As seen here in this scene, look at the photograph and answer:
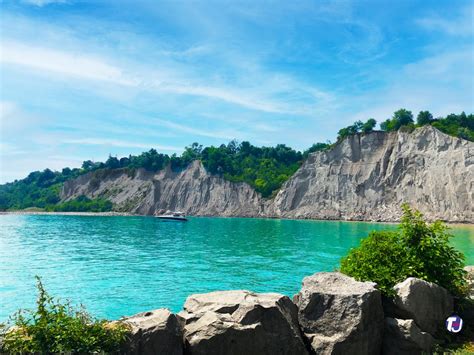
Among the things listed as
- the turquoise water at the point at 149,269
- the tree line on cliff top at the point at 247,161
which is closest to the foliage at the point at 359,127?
the tree line on cliff top at the point at 247,161

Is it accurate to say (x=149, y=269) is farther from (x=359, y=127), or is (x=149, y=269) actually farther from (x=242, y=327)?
(x=359, y=127)

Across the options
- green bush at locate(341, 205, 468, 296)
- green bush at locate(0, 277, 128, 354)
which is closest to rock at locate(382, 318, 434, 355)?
green bush at locate(341, 205, 468, 296)

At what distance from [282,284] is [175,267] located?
32.5ft

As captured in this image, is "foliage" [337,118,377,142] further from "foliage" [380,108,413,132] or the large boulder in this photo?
the large boulder

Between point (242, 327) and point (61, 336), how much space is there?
119 inches

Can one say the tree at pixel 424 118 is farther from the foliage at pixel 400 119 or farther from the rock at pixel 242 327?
the rock at pixel 242 327

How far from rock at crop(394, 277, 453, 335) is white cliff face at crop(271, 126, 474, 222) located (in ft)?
253

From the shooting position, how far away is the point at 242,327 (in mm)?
7480

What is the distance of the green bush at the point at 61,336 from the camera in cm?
655

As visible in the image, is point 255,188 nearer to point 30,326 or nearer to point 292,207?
point 292,207

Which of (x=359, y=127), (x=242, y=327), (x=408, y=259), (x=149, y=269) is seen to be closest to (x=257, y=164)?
(x=359, y=127)

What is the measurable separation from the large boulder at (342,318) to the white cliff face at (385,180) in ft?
260

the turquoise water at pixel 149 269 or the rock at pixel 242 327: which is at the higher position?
the rock at pixel 242 327

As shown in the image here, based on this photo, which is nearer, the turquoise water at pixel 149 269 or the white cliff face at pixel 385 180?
the turquoise water at pixel 149 269
